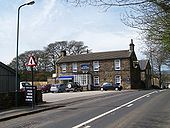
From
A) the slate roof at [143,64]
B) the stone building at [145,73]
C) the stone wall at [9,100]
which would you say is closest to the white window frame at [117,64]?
the stone building at [145,73]

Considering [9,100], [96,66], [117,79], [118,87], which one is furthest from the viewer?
[96,66]

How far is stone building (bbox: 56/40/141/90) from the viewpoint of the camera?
71438 millimetres

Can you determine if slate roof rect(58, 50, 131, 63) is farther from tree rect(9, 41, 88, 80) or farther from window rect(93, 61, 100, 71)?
tree rect(9, 41, 88, 80)

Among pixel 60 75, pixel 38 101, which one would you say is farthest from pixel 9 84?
pixel 60 75

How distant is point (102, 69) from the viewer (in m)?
73.7

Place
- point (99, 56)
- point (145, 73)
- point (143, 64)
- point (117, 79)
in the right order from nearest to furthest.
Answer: point (117, 79) → point (99, 56) → point (145, 73) → point (143, 64)

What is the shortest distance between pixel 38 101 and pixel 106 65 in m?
46.0

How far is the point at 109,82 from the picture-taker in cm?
7219

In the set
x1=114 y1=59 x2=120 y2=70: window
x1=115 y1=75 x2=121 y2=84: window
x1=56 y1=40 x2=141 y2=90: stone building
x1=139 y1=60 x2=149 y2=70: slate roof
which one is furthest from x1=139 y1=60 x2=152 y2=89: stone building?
x1=115 y1=75 x2=121 y2=84: window

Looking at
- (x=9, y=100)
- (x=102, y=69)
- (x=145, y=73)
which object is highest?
(x=102, y=69)

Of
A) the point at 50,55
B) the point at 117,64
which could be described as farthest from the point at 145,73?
the point at 50,55

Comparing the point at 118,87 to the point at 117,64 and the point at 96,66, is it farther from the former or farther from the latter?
the point at 96,66

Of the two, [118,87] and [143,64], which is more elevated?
[143,64]

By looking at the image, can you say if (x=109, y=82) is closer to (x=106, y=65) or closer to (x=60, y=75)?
(x=106, y=65)
